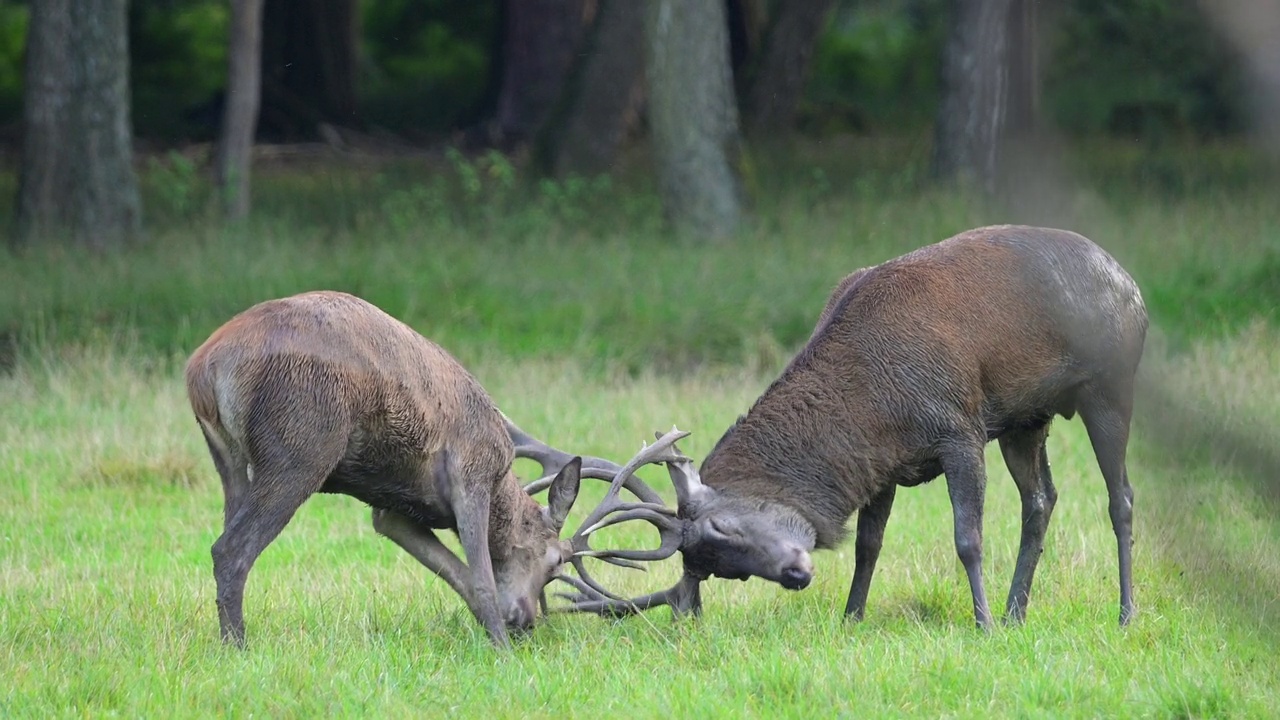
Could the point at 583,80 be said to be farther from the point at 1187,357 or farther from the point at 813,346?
the point at 1187,357

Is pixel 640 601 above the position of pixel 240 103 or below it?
below

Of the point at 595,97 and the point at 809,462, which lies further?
the point at 595,97

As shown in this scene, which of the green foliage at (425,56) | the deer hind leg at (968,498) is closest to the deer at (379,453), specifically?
the deer hind leg at (968,498)

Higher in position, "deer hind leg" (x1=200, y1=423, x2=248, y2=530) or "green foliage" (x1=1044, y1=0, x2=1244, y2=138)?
"green foliage" (x1=1044, y1=0, x2=1244, y2=138)

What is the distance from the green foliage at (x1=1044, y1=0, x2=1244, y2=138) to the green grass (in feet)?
5.41

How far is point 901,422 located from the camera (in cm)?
637

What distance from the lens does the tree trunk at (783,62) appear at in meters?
21.7

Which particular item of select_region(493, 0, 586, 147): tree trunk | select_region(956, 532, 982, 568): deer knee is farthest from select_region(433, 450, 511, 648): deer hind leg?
select_region(493, 0, 586, 147): tree trunk

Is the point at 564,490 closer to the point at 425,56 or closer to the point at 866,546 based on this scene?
the point at 866,546

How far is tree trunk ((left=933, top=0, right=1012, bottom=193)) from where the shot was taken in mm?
1171

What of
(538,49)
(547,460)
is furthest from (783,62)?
(547,460)

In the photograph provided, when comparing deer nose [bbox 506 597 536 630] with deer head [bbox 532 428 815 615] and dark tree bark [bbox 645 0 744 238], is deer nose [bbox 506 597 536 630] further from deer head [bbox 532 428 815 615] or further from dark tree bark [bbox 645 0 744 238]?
dark tree bark [bbox 645 0 744 238]

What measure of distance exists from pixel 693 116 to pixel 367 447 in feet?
34.5

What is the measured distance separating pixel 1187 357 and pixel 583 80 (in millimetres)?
17797
